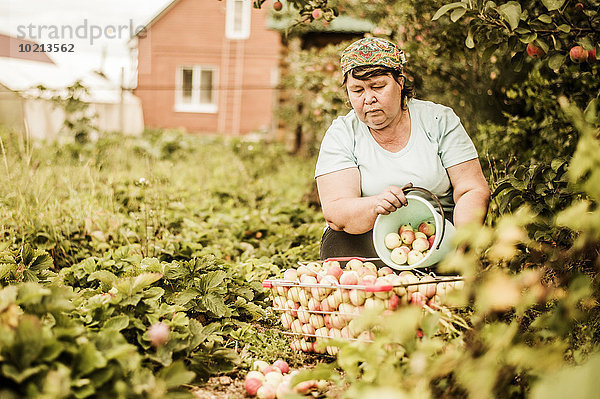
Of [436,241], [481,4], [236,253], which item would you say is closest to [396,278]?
[436,241]

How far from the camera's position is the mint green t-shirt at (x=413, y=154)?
2.81 meters

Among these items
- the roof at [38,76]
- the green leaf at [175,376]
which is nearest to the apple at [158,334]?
the green leaf at [175,376]

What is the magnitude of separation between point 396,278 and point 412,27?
3.85 meters

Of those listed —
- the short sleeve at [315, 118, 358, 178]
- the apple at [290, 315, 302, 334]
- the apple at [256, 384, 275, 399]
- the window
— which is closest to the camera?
the apple at [256, 384, 275, 399]

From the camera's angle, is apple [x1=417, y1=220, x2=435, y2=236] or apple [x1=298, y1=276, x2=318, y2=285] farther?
apple [x1=417, y1=220, x2=435, y2=236]

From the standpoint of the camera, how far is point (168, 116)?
2108 centimetres

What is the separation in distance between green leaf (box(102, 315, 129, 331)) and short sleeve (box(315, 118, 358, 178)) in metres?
1.21

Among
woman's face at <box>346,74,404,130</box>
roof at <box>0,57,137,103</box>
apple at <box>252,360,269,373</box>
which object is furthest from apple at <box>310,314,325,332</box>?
roof at <box>0,57,137,103</box>

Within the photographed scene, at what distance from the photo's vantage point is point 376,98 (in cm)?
277

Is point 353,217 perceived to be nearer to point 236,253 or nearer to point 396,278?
point 396,278

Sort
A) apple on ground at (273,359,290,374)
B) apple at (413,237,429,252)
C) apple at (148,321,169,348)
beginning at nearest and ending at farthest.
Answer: apple at (148,321,169,348) < apple on ground at (273,359,290,374) < apple at (413,237,429,252)

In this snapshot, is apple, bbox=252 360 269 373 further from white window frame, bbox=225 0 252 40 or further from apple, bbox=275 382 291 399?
white window frame, bbox=225 0 252 40

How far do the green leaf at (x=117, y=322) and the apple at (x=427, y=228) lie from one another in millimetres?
1308

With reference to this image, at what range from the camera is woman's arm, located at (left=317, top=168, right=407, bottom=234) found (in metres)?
2.53
